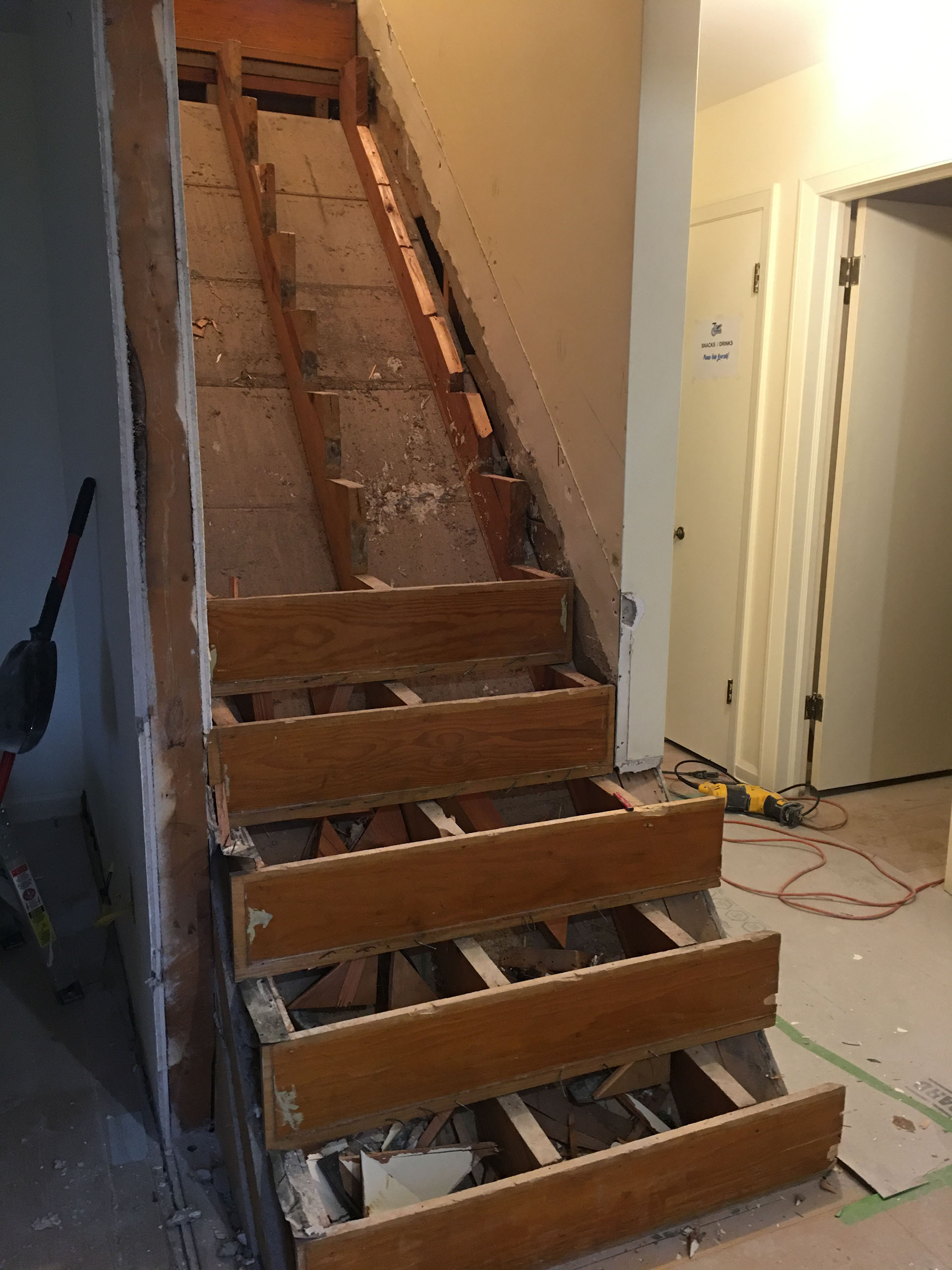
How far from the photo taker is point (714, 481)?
3.82 m

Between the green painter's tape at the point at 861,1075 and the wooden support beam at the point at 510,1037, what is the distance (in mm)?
411

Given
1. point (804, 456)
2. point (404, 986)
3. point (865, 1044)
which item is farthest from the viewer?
point (804, 456)

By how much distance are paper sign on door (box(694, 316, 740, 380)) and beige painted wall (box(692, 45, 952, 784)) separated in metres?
0.16

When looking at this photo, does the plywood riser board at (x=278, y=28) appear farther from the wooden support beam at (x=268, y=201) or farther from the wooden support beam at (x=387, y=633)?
the wooden support beam at (x=387, y=633)

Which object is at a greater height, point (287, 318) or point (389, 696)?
point (287, 318)

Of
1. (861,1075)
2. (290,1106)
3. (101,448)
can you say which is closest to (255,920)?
(290,1106)

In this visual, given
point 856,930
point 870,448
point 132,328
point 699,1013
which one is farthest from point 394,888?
point 870,448

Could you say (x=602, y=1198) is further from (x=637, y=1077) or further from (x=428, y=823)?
(x=428, y=823)

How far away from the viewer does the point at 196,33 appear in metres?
3.18

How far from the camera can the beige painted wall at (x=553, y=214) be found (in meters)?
2.04

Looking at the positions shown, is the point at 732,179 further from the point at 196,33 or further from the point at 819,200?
the point at 196,33

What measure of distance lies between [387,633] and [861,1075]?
1406mm

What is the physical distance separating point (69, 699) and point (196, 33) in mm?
2229

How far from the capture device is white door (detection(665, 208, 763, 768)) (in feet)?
11.8
